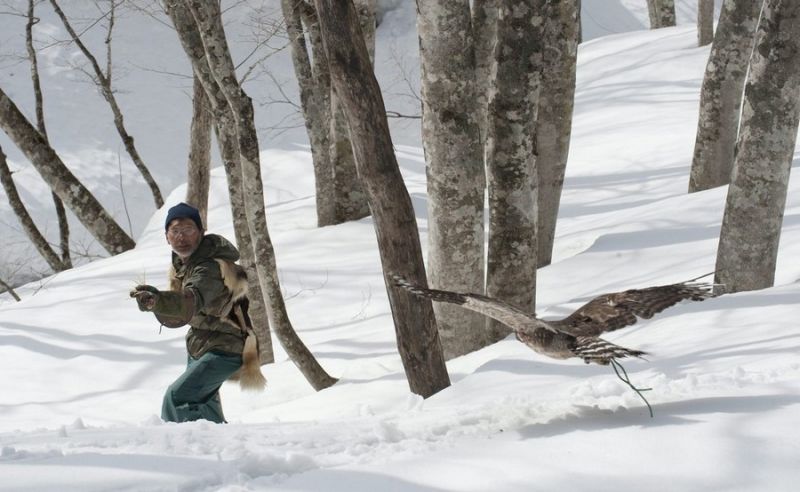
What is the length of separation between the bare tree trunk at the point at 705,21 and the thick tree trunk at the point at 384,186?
40.8 ft

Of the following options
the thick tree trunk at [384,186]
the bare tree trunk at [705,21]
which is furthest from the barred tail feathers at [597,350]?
the bare tree trunk at [705,21]

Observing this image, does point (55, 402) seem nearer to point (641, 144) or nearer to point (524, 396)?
point (524, 396)

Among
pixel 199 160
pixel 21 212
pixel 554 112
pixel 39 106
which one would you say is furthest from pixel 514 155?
pixel 39 106

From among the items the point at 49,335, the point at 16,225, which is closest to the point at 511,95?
the point at 49,335

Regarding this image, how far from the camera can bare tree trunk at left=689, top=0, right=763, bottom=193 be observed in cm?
836

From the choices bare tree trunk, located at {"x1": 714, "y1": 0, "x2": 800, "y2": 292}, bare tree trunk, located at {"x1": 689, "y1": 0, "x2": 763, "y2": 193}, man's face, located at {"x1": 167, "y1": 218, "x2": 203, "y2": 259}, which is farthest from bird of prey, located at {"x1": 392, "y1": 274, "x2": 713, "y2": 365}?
bare tree trunk, located at {"x1": 689, "y1": 0, "x2": 763, "y2": 193}

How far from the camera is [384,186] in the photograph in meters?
4.55

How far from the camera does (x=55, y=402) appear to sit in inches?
301

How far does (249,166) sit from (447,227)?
2271 mm

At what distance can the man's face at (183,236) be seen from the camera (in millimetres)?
4643

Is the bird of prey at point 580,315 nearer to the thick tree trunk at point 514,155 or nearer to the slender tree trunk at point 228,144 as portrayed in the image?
the thick tree trunk at point 514,155

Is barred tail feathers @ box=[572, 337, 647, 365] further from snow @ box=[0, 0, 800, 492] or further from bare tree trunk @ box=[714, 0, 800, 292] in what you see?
bare tree trunk @ box=[714, 0, 800, 292]

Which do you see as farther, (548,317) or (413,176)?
(413,176)

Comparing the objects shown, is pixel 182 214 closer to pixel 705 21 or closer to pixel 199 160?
pixel 199 160
